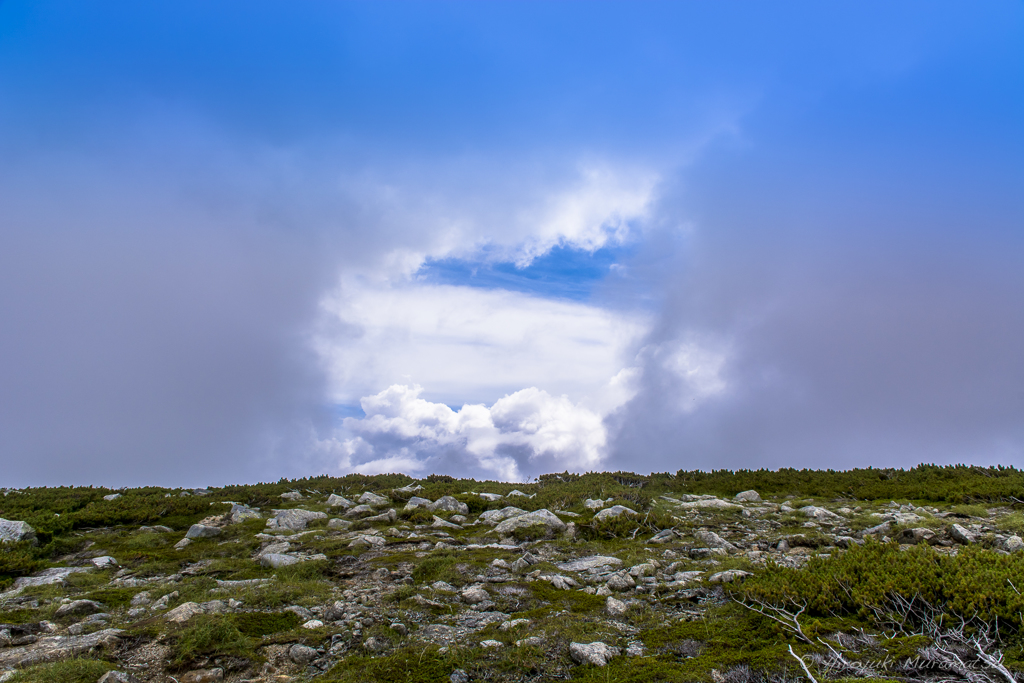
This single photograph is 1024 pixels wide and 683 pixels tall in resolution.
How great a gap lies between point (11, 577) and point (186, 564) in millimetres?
3437

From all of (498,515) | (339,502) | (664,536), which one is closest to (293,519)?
(339,502)

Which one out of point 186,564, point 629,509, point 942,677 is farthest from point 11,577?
point 942,677

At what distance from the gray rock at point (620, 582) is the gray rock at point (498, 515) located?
21.3ft

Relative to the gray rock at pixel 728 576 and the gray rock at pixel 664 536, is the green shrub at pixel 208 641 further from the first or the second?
the gray rock at pixel 664 536

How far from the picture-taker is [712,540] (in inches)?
497

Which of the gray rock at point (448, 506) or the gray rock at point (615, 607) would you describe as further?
the gray rock at point (448, 506)

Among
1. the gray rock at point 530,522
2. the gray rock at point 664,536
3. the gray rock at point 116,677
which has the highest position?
the gray rock at point 530,522

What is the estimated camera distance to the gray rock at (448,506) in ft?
59.4

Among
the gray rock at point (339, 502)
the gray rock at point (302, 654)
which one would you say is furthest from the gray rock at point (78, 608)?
the gray rock at point (339, 502)

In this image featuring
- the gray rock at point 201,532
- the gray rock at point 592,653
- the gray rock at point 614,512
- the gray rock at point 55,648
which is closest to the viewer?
the gray rock at point 592,653

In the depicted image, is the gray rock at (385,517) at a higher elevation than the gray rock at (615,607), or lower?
higher

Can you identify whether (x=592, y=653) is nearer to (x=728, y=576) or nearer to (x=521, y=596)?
(x=521, y=596)

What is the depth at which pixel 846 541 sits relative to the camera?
38.0 ft

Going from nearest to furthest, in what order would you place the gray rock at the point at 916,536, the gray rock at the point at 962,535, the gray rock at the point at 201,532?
the gray rock at the point at 962,535
the gray rock at the point at 916,536
the gray rock at the point at 201,532
